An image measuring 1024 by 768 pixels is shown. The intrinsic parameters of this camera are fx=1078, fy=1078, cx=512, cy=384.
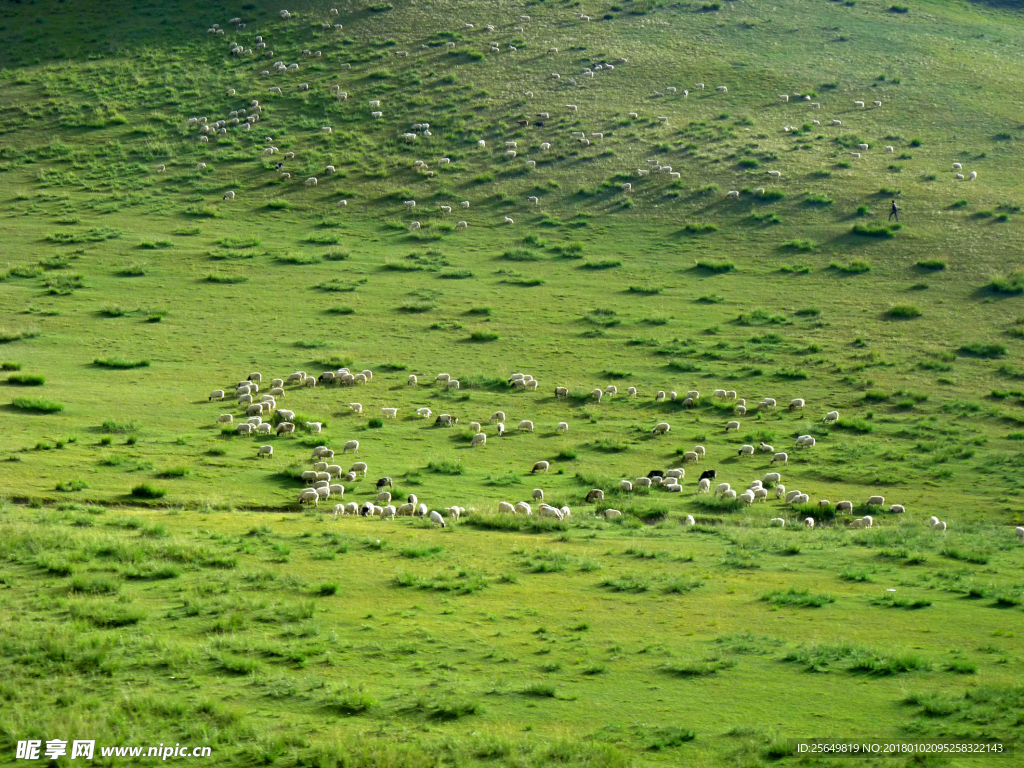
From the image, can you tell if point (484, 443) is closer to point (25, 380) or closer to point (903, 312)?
point (25, 380)

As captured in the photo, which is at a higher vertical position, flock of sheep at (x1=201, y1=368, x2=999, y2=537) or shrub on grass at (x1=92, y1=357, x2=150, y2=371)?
flock of sheep at (x1=201, y1=368, x2=999, y2=537)

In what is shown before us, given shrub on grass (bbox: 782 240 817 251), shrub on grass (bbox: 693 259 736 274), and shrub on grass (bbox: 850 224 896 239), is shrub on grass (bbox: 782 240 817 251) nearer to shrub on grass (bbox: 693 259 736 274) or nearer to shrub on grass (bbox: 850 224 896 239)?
shrub on grass (bbox: 850 224 896 239)

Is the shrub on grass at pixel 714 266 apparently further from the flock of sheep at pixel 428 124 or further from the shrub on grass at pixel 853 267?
the flock of sheep at pixel 428 124

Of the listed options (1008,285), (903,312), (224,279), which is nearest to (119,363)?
(224,279)

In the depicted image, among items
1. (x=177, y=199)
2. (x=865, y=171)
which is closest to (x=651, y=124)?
(x=865, y=171)

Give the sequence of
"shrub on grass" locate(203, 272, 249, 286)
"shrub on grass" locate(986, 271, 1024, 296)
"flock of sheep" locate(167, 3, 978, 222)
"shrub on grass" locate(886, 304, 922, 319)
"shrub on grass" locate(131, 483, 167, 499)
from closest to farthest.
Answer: "shrub on grass" locate(131, 483, 167, 499) → "shrub on grass" locate(886, 304, 922, 319) → "shrub on grass" locate(986, 271, 1024, 296) → "shrub on grass" locate(203, 272, 249, 286) → "flock of sheep" locate(167, 3, 978, 222)

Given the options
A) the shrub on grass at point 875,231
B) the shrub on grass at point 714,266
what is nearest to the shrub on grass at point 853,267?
the shrub on grass at point 875,231

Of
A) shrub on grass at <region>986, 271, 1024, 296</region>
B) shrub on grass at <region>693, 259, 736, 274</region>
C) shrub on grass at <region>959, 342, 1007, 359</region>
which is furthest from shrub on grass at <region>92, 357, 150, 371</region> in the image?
shrub on grass at <region>986, 271, 1024, 296</region>

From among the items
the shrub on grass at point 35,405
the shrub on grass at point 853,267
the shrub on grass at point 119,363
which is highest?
the shrub on grass at point 853,267

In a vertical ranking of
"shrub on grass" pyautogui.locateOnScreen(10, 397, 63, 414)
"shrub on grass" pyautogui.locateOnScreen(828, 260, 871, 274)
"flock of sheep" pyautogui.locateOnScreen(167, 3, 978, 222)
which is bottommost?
A: "shrub on grass" pyautogui.locateOnScreen(10, 397, 63, 414)
